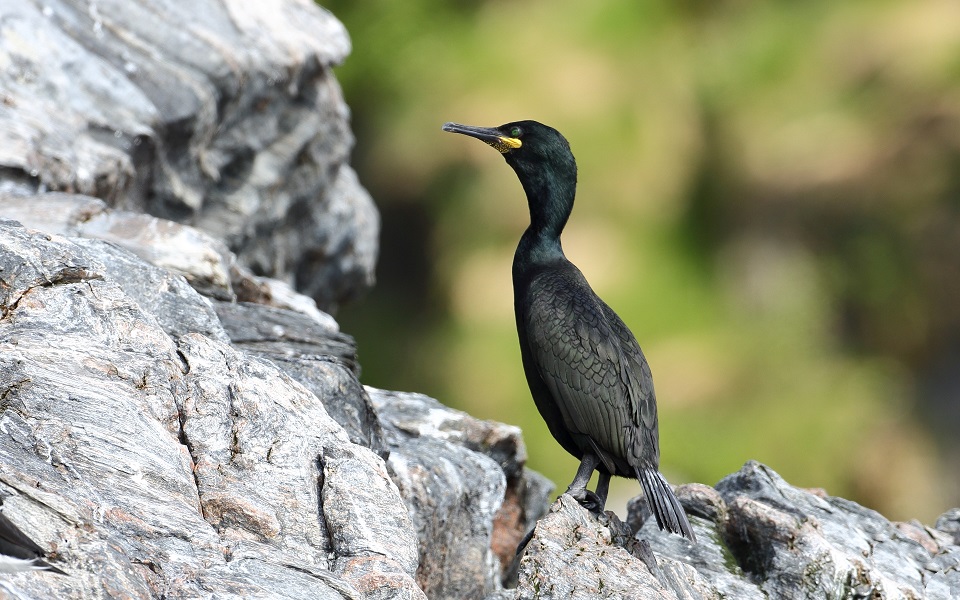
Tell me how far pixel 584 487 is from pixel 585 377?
639 mm

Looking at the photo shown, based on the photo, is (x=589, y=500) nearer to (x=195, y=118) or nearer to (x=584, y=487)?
(x=584, y=487)

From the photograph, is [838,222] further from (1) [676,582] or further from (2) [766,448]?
(1) [676,582]

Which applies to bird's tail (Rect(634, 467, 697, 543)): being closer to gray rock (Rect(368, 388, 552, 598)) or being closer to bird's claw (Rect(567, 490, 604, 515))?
bird's claw (Rect(567, 490, 604, 515))

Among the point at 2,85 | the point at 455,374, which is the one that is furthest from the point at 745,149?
the point at 2,85

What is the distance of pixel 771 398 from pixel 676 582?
24.9m

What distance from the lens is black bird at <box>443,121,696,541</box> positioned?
698 centimetres

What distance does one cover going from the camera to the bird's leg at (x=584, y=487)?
6891 mm

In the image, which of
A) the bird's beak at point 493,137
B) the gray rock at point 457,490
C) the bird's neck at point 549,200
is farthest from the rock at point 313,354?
the bird's beak at point 493,137

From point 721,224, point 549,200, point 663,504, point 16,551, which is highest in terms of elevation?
point 721,224

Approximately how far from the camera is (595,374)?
7.16m

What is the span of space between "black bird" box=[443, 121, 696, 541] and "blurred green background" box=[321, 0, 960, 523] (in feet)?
59.5

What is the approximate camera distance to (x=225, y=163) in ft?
36.6

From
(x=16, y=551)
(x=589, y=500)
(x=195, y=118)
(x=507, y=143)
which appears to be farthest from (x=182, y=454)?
(x=195, y=118)

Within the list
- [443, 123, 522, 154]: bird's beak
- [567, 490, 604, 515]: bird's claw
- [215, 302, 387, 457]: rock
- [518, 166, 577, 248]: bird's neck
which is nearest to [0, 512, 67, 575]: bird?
[215, 302, 387, 457]: rock
